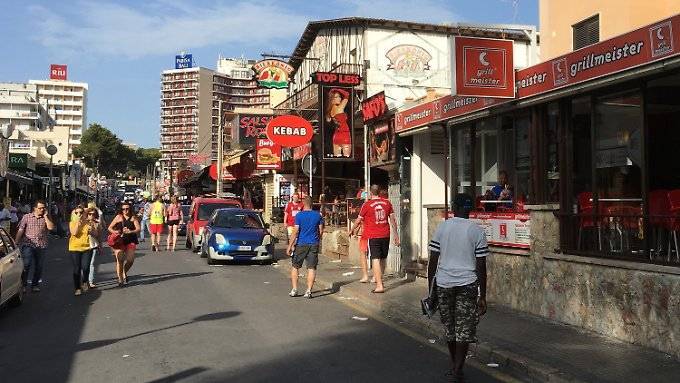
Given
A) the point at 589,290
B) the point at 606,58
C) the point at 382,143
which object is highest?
the point at 606,58

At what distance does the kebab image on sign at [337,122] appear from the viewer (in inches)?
754

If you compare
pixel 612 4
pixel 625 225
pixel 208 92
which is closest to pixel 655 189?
pixel 625 225

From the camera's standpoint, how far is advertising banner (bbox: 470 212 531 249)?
9500 millimetres

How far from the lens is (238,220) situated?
18109mm

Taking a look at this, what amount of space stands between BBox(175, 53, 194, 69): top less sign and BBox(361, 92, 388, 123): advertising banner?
142995 mm

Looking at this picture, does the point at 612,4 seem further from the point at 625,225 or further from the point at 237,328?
the point at 237,328

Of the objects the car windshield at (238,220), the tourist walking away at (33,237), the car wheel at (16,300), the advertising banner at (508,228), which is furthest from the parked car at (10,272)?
the car windshield at (238,220)

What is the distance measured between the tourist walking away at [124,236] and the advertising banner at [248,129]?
84.9 ft

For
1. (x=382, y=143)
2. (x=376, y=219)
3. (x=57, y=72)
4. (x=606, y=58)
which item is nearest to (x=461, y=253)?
(x=606, y=58)

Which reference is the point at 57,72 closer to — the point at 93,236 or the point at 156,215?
the point at 156,215

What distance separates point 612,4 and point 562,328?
32.0 ft

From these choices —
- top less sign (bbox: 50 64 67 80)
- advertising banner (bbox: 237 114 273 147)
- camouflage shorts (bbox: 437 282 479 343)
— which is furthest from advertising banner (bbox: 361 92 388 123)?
top less sign (bbox: 50 64 67 80)

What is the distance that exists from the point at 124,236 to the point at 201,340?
5654 mm

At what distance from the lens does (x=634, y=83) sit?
25.0 feet
